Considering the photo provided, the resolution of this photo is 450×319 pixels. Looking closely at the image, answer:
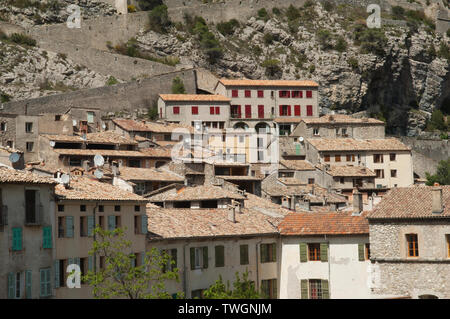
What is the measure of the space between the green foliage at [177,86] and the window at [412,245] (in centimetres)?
6596

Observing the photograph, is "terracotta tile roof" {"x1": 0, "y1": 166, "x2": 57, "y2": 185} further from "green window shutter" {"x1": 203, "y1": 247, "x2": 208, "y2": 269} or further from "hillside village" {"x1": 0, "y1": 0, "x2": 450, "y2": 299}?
"green window shutter" {"x1": 203, "y1": 247, "x2": 208, "y2": 269}

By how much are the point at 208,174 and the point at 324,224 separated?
82.1ft

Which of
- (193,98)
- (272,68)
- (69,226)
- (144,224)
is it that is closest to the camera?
(69,226)

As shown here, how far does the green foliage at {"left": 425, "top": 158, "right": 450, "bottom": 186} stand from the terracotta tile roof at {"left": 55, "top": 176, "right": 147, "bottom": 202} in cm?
6258

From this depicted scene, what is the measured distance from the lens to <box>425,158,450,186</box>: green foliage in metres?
103

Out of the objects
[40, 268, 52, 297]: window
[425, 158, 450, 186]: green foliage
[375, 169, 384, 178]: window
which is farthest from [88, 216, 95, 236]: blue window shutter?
[425, 158, 450, 186]: green foliage

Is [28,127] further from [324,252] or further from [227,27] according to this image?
[227,27]

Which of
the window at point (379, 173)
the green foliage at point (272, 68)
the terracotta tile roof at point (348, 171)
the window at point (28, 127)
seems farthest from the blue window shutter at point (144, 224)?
the green foliage at point (272, 68)

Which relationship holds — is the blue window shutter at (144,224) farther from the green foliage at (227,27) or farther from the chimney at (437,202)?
the green foliage at (227,27)

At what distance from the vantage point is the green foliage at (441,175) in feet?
339

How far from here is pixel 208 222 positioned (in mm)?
51875

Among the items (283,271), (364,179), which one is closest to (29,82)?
(364,179)

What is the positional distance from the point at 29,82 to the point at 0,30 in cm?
1141

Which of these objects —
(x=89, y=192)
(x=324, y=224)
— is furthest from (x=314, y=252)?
(x=89, y=192)
